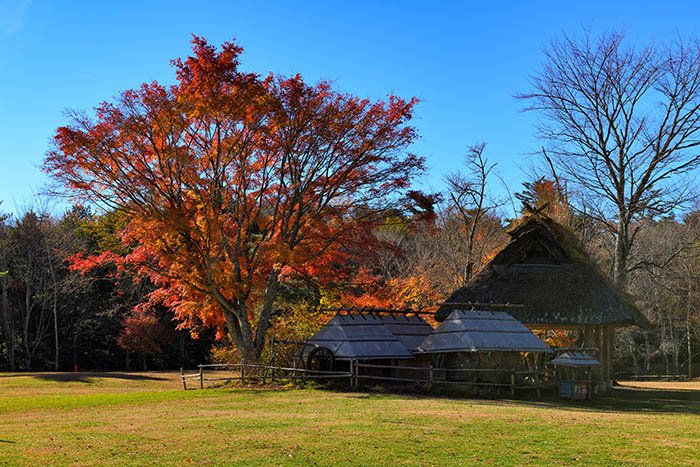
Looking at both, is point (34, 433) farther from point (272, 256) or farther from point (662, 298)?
point (662, 298)

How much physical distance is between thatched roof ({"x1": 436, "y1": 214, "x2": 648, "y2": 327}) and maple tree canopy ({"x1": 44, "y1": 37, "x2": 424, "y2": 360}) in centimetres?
565

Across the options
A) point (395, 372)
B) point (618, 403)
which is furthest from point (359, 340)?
point (618, 403)

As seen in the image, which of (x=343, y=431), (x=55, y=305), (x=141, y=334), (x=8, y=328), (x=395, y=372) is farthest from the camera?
(x=55, y=305)

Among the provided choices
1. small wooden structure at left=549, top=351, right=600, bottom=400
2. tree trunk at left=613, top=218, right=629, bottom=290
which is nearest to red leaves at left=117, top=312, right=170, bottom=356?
tree trunk at left=613, top=218, right=629, bottom=290

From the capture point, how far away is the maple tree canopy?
80.1 ft

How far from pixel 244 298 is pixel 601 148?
54.6ft

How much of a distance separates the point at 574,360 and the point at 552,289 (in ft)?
17.9

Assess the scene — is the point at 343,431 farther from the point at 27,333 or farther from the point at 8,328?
the point at 27,333

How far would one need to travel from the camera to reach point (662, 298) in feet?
159

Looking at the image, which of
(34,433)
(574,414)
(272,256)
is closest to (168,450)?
(34,433)

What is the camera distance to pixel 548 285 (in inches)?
1127

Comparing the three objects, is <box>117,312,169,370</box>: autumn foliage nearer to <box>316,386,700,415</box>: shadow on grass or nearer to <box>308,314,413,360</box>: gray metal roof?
<box>308,314,413,360</box>: gray metal roof

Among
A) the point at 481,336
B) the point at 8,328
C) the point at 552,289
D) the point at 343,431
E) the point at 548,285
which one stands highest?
the point at 548,285

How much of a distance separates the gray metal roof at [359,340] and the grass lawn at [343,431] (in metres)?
2.72
